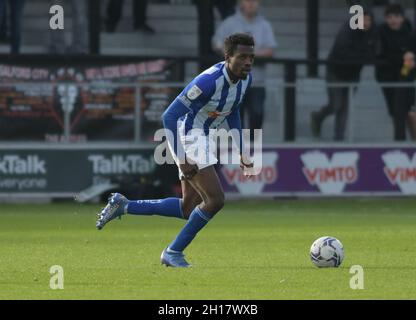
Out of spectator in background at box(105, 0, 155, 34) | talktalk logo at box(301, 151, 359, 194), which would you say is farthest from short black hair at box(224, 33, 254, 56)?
spectator in background at box(105, 0, 155, 34)

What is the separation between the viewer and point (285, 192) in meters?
21.3

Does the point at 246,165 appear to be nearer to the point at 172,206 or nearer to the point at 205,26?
the point at 172,206

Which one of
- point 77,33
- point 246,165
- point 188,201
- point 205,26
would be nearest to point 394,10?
point 205,26

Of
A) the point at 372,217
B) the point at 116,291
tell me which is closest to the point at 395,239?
the point at 372,217

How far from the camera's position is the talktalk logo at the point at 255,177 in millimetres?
21203

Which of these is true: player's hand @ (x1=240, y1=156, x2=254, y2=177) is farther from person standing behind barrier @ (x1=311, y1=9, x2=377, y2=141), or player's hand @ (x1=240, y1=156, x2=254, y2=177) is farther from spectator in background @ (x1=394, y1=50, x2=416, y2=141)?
spectator in background @ (x1=394, y1=50, x2=416, y2=141)

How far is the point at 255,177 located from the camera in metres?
21.2

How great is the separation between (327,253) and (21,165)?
8761 mm

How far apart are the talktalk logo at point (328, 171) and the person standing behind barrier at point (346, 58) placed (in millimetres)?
358

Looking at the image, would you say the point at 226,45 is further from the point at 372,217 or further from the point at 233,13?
the point at 233,13

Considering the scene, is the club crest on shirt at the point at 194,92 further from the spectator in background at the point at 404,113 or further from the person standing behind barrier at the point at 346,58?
the spectator in background at the point at 404,113
